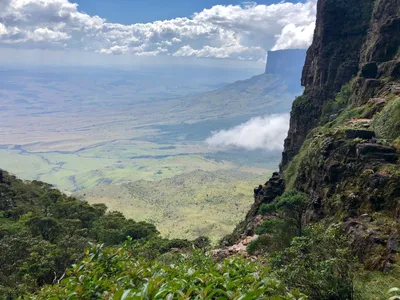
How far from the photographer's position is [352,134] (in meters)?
28.9

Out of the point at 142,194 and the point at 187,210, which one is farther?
the point at 142,194

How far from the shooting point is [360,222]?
19.1 metres

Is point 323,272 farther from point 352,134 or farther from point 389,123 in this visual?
point 389,123

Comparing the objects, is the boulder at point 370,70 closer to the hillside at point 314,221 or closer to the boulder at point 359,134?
the hillside at point 314,221

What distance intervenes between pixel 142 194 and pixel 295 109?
14416 centimetres

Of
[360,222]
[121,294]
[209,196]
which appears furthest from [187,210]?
[121,294]

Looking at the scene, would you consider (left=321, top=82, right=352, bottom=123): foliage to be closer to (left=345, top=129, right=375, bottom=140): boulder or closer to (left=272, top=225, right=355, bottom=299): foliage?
(left=345, top=129, right=375, bottom=140): boulder

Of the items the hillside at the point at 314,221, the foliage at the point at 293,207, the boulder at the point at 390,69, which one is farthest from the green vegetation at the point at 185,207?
the foliage at the point at 293,207

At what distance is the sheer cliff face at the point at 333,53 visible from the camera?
57.4m

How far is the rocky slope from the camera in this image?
19547 mm

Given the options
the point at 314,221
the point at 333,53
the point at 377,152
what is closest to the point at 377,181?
the point at 377,152

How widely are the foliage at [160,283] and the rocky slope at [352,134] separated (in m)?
12.3

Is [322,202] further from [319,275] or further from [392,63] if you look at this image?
[392,63]

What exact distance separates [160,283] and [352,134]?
27.7m
